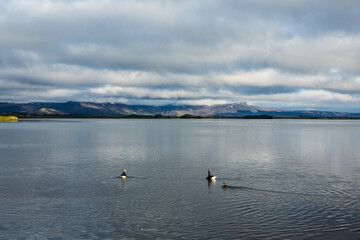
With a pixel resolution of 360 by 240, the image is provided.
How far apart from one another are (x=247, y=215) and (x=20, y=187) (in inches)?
875

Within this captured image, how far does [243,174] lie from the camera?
41000 mm

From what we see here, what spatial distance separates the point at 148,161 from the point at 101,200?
24.6 metres

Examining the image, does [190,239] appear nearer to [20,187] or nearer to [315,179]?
[20,187]

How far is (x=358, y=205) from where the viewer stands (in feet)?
88.2

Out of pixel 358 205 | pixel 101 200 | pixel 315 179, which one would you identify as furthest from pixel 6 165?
pixel 358 205

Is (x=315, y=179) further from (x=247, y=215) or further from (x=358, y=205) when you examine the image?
(x=247, y=215)

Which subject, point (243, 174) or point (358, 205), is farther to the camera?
point (243, 174)

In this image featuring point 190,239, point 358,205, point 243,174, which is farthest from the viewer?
point 243,174

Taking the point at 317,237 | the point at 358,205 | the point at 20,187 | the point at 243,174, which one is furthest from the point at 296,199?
the point at 20,187

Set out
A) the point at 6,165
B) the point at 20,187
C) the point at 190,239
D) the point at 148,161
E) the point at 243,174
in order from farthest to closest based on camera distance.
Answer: the point at 148,161 → the point at 6,165 → the point at 243,174 → the point at 20,187 → the point at 190,239

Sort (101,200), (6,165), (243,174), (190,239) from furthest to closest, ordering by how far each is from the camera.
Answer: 1. (6,165)
2. (243,174)
3. (101,200)
4. (190,239)

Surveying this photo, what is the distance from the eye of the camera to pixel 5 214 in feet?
79.0

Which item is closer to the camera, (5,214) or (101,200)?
(5,214)

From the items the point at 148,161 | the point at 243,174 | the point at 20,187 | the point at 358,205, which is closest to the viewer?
the point at 358,205
